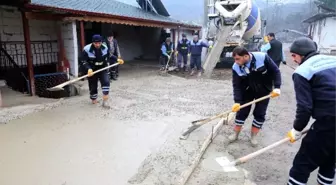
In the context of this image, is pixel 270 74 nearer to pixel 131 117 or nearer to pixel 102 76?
pixel 131 117

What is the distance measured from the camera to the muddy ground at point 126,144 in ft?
10.5

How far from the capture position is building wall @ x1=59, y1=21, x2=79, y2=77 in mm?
8383

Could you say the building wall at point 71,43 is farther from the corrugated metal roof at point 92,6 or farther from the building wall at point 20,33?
the building wall at point 20,33

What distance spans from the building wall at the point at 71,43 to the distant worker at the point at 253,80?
5.82 m

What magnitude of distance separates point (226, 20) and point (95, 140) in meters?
8.35

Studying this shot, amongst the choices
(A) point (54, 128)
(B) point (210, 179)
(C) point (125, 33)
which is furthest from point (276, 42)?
(C) point (125, 33)

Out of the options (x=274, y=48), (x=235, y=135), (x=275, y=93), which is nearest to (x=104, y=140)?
(x=235, y=135)

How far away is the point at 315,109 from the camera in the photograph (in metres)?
2.41

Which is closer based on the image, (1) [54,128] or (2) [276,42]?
(1) [54,128]

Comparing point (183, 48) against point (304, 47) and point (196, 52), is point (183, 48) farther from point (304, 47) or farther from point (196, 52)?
point (304, 47)

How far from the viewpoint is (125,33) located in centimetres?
1462

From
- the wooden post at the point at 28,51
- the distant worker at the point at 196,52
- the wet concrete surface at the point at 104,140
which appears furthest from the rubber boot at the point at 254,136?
the distant worker at the point at 196,52

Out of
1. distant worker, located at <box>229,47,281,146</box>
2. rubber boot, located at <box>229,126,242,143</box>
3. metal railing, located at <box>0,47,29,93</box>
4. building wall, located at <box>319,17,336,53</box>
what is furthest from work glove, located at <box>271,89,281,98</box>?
building wall, located at <box>319,17,336,53</box>

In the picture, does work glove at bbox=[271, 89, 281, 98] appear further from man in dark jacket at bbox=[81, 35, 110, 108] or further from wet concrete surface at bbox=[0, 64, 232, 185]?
man in dark jacket at bbox=[81, 35, 110, 108]
